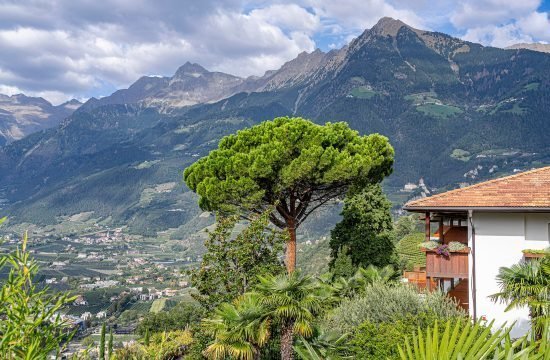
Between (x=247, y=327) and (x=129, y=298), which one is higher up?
(x=247, y=327)

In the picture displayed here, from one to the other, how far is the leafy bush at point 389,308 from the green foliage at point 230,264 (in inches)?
104

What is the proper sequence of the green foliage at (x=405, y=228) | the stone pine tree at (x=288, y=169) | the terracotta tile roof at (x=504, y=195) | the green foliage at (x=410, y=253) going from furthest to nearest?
the green foliage at (x=405, y=228), the green foliage at (x=410, y=253), the stone pine tree at (x=288, y=169), the terracotta tile roof at (x=504, y=195)

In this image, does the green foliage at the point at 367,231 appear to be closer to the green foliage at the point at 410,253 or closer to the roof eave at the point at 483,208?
the green foliage at the point at 410,253

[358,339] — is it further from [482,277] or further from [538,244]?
[538,244]

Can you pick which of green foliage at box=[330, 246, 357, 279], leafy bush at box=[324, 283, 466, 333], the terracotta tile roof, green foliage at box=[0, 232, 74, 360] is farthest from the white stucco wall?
green foliage at box=[0, 232, 74, 360]

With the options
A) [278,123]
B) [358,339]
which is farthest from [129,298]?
[358,339]

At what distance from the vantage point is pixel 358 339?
10406 mm

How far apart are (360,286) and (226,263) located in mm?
4963

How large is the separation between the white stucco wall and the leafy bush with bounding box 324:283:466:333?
205cm

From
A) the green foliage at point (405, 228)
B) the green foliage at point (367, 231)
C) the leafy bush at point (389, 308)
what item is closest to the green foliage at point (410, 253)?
the green foliage at point (367, 231)

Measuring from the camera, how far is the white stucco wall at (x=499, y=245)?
528 inches

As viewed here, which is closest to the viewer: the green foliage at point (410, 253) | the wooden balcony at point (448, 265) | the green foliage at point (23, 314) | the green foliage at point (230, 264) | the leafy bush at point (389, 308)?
the green foliage at point (23, 314)

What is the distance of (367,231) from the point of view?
2684 cm

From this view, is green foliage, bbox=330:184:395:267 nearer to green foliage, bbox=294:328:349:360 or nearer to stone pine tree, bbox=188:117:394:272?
stone pine tree, bbox=188:117:394:272
